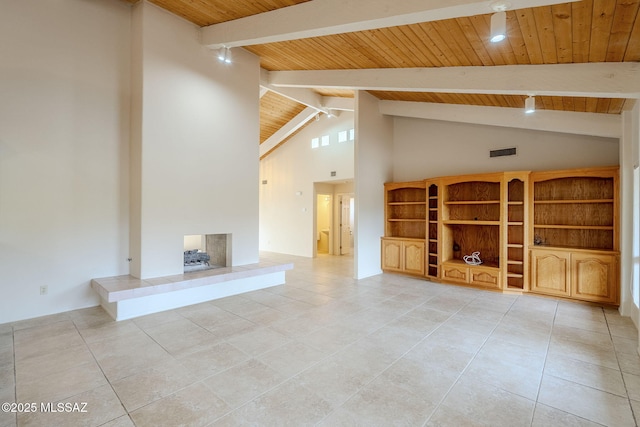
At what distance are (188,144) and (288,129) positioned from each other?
512 centimetres

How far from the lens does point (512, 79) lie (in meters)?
3.60

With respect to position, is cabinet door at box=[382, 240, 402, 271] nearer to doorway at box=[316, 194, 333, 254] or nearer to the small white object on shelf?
the small white object on shelf

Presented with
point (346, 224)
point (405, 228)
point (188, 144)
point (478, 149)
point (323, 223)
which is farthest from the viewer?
point (323, 223)

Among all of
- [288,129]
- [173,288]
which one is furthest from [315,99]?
[173,288]

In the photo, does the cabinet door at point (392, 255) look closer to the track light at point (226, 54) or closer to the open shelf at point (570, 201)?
the open shelf at point (570, 201)

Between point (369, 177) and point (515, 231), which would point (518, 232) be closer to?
point (515, 231)

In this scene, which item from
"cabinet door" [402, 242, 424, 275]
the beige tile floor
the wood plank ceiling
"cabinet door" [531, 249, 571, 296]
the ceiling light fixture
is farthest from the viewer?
"cabinet door" [402, 242, 424, 275]

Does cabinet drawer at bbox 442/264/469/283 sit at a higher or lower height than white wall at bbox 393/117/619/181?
lower

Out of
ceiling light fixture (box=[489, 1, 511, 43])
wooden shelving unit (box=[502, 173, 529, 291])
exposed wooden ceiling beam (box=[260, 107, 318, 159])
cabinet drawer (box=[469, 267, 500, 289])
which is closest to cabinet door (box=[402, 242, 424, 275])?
cabinet drawer (box=[469, 267, 500, 289])

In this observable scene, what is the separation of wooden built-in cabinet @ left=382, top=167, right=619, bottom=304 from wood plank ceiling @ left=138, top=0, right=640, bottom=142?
1385mm

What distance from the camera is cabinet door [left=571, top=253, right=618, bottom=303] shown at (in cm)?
425

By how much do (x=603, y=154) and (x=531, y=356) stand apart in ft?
12.9

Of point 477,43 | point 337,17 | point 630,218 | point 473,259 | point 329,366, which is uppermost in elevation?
point 337,17

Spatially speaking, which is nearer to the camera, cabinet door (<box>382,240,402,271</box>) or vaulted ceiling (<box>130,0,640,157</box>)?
vaulted ceiling (<box>130,0,640,157</box>)
